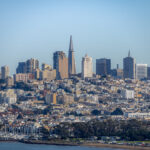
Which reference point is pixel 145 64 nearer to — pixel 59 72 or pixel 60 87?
pixel 59 72

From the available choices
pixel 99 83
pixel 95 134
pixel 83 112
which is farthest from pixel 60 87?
pixel 95 134

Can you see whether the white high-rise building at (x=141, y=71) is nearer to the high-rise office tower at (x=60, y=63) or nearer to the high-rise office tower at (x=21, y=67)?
the high-rise office tower at (x=60, y=63)

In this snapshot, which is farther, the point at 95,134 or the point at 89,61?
the point at 89,61

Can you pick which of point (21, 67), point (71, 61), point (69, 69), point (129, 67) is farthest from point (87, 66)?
point (21, 67)

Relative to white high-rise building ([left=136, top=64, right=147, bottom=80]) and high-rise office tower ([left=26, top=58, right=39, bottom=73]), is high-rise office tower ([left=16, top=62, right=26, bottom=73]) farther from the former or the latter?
white high-rise building ([left=136, top=64, right=147, bottom=80])

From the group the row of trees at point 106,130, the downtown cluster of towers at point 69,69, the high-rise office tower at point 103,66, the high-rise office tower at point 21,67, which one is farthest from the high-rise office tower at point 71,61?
the row of trees at point 106,130

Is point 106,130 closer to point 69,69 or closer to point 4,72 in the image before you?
point 4,72

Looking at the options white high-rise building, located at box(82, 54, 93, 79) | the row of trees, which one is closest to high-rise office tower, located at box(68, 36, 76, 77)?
white high-rise building, located at box(82, 54, 93, 79)
